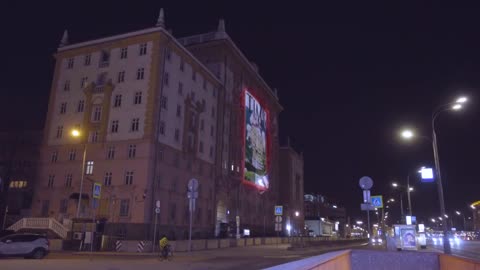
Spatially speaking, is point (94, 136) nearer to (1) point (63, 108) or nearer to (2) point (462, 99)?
(1) point (63, 108)

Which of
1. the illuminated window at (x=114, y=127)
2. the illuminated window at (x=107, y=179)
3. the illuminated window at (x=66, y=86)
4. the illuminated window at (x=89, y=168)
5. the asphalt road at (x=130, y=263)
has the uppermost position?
the illuminated window at (x=66, y=86)

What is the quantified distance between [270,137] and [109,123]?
155 ft

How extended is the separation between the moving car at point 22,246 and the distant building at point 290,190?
266 ft

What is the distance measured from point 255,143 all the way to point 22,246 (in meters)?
58.0

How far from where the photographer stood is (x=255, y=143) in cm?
8106

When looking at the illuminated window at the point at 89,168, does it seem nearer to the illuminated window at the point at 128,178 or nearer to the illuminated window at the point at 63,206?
the illuminated window at the point at 63,206

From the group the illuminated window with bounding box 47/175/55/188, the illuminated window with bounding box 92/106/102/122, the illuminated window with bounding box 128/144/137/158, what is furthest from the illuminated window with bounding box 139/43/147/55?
the illuminated window with bounding box 47/175/55/188

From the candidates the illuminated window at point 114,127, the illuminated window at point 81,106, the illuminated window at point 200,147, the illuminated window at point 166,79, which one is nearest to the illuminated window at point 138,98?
the illuminated window at point 114,127

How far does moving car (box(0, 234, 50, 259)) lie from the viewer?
2580cm

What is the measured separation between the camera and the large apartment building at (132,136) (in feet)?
155

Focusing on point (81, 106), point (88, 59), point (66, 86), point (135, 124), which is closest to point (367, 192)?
point (135, 124)

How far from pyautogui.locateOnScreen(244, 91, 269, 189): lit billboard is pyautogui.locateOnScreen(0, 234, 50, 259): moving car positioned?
1948 inches

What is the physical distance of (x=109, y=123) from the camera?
5081cm

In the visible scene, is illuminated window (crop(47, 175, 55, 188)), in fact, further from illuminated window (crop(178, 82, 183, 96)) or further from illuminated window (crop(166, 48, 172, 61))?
illuminated window (crop(166, 48, 172, 61))
